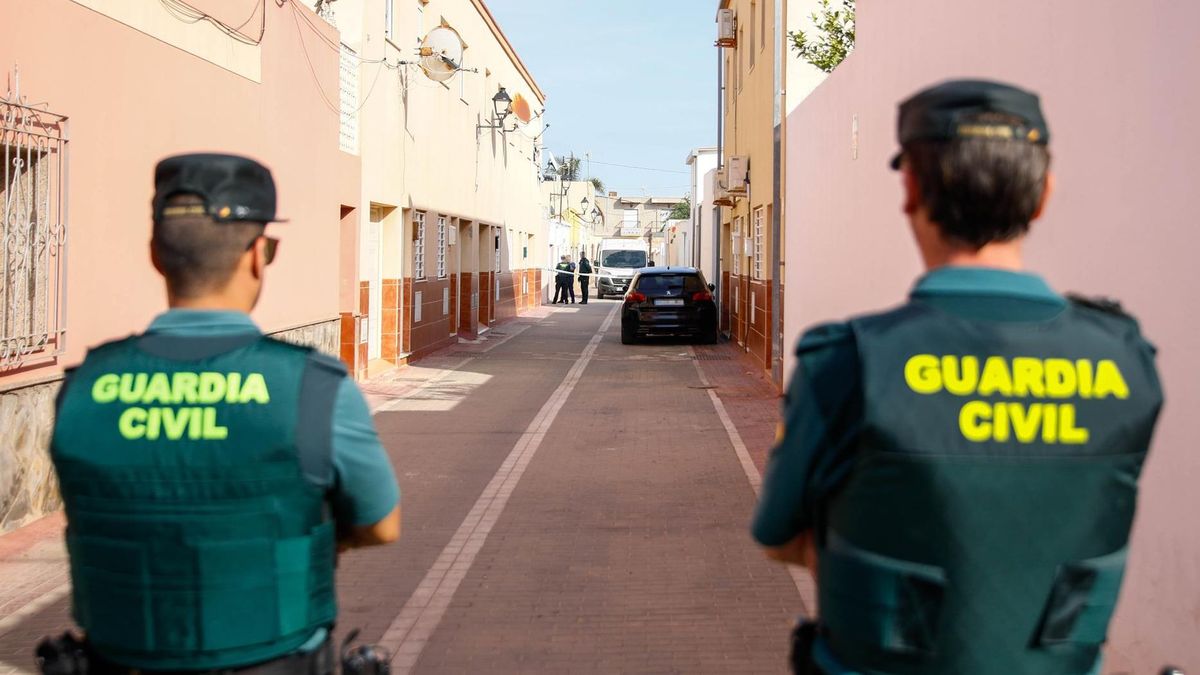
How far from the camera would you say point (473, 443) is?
12.1 metres

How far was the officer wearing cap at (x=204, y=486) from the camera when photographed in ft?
8.06

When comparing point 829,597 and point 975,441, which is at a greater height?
point 975,441

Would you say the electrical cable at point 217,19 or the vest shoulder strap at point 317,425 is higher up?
the electrical cable at point 217,19

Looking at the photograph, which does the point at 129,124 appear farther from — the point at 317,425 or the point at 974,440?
the point at 974,440

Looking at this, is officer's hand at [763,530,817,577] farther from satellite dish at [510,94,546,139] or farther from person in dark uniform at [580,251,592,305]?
person in dark uniform at [580,251,592,305]

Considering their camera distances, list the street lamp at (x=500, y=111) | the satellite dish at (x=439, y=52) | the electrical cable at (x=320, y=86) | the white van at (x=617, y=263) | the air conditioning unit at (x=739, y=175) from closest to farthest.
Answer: the electrical cable at (x=320, y=86), the satellite dish at (x=439, y=52), the air conditioning unit at (x=739, y=175), the street lamp at (x=500, y=111), the white van at (x=617, y=263)

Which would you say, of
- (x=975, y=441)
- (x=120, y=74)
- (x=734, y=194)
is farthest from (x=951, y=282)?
(x=734, y=194)

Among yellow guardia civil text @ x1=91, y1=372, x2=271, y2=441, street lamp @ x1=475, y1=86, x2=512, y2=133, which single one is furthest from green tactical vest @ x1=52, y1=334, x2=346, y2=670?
street lamp @ x1=475, y1=86, x2=512, y2=133

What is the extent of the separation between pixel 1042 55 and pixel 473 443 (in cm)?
738

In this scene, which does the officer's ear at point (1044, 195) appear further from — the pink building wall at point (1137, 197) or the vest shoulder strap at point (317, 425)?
the pink building wall at point (1137, 197)

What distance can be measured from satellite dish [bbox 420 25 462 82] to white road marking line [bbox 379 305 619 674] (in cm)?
920

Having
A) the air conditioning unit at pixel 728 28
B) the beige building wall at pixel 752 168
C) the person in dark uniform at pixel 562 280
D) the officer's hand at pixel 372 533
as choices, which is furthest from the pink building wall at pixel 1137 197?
the person in dark uniform at pixel 562 280

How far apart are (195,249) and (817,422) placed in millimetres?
1351

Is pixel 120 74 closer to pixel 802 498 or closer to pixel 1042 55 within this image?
pixel 1042 55
